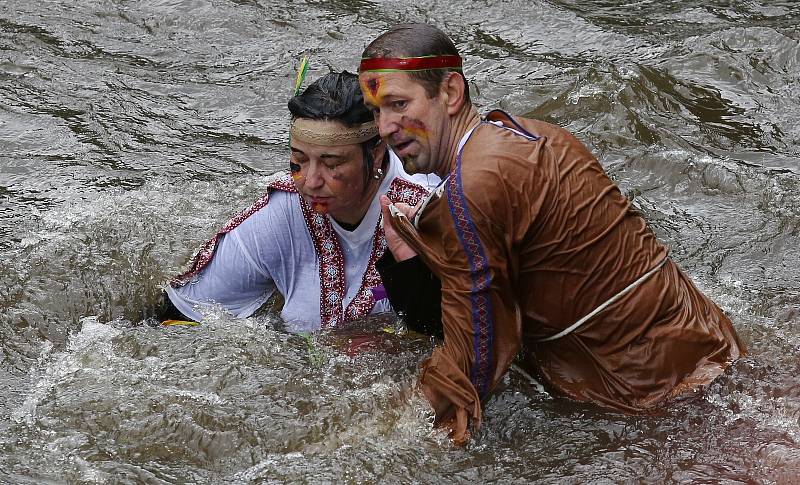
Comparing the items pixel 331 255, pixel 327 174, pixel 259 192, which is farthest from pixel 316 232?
pixel 259 192

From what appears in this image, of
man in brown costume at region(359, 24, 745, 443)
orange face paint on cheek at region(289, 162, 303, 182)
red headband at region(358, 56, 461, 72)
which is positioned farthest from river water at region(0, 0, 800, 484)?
red headband at region(358, 56, 461, 72)

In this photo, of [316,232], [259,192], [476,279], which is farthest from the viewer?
[259,192]

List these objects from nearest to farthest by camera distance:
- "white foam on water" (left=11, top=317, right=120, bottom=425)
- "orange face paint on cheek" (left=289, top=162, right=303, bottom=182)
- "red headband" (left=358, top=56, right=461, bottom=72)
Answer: "red headband" (left=358, top=56, right=461, bottom=72)
"orange face paint on cheek" (left=289, top=162, right=303, bottom=182)
"white foam on water" (left=11, top=317, right=120, bottom=425)

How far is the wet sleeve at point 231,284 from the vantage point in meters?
4.39

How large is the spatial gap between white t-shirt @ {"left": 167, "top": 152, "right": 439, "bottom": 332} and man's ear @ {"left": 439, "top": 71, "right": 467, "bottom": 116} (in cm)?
71

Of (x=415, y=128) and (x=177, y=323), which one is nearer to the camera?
(x=415, y=128)

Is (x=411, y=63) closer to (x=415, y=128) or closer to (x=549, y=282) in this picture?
(x=415, y=128)

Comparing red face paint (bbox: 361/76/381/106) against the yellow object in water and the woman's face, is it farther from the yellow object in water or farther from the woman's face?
the yellow object in water

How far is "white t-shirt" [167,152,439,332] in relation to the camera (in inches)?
171

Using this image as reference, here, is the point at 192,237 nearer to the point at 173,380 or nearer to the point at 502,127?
the point at 173,380

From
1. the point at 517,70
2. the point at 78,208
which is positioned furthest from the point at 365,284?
the point at 517,70

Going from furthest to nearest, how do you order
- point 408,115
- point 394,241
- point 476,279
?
point 394,241 → point 408,115 → point 476,279

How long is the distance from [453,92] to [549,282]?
702mm

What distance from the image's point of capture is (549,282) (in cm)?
362
